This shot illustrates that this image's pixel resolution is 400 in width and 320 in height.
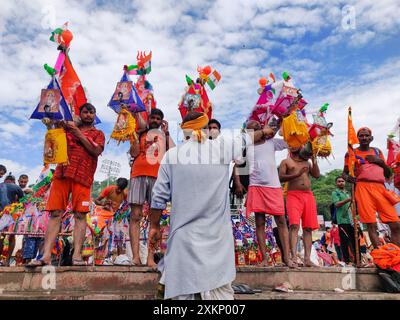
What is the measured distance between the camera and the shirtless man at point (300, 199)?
5000 millimetres

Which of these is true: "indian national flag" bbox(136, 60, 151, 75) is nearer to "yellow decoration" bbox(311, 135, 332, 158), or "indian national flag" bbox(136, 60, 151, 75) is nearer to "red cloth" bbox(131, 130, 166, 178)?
"red cloth" bbox(131, 130, 166, 178)

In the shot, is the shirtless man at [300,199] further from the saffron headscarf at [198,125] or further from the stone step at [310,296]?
the saffron headscarf at [198,125]

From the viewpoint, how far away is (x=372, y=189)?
511cm

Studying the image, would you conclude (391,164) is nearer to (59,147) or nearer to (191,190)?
(191,190)

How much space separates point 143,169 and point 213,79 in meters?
2.25

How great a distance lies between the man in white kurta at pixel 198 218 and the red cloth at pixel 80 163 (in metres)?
1.71

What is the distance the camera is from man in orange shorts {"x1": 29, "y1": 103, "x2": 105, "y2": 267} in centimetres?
414

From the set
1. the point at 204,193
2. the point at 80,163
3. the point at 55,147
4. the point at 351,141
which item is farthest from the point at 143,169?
the point at 351,141

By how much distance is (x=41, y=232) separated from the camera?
598 centimetres

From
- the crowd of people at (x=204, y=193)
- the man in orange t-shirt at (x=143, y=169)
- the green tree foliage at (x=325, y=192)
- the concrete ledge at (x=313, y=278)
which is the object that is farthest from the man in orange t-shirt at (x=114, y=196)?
the green tree foliage at (x=325, y=192)

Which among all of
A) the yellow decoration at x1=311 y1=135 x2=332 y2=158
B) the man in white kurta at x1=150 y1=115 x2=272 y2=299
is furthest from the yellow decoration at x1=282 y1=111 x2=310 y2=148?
the man in white kurta at x1=150 y1=115 x2=272 y2=299

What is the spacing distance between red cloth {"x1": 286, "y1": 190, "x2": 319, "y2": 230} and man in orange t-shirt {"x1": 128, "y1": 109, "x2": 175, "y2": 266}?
2.10 m
